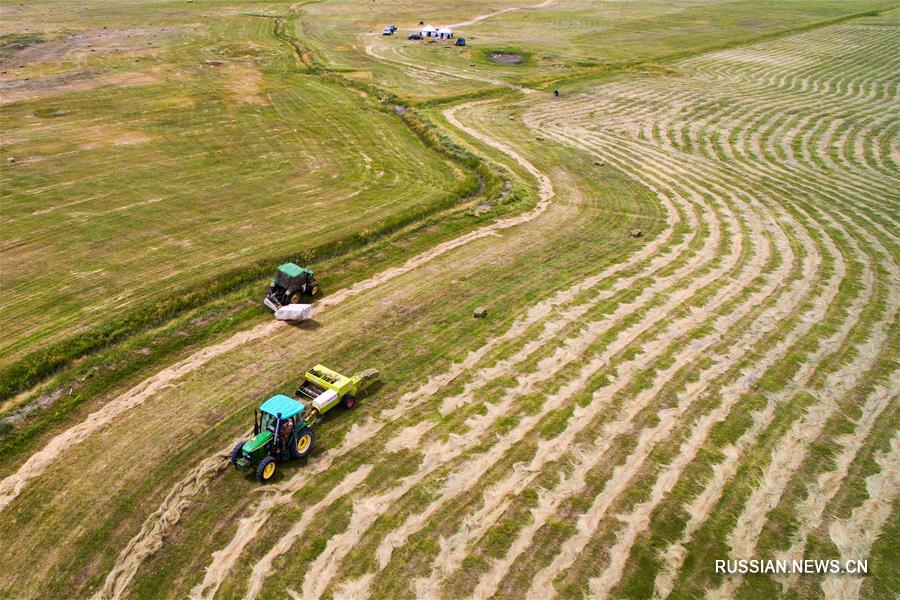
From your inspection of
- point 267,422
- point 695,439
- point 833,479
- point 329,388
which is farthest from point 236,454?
point 833,479

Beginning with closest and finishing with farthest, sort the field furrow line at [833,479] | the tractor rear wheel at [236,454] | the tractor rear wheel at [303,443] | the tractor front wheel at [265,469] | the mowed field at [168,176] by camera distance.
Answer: the field furrow line at [833,479], the tractor front wheel at [265,469], the tractor rear wheel at [236,454], the tractor rear wheel at [303,443], the mowed field at [168,176]

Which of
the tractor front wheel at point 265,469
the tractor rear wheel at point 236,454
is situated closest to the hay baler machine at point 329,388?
the tractor front wheel at point 265,469

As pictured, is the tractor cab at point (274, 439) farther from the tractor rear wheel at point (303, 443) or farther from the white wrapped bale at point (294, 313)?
the white wrapped bale at point (294, 313)

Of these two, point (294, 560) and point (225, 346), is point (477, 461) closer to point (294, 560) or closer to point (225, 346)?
point (294, 560)

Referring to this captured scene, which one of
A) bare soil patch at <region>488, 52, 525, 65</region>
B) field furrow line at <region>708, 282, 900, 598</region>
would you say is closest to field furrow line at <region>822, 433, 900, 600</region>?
field furrow line at <region>708, 282, 900, 598</region>

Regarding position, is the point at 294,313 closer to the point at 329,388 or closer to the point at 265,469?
the point at 329,388
